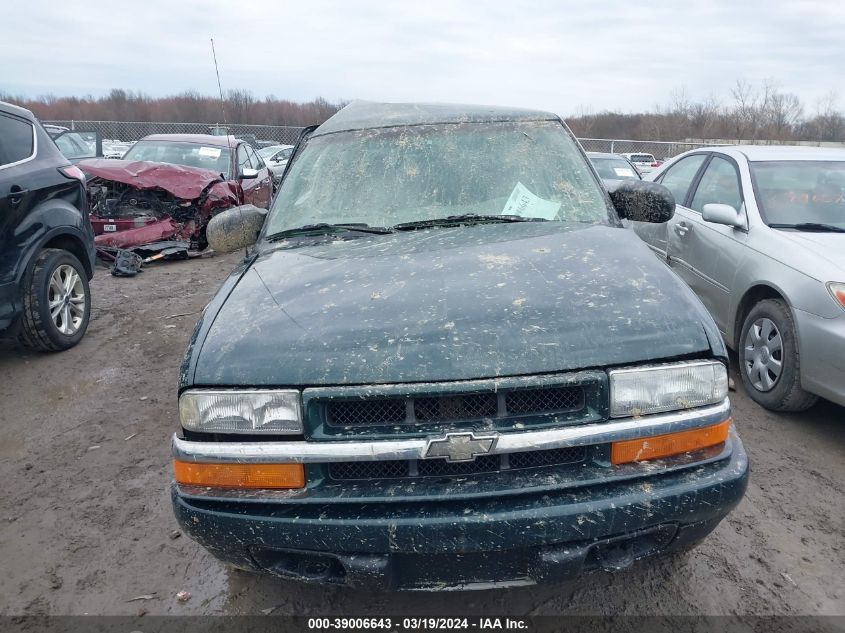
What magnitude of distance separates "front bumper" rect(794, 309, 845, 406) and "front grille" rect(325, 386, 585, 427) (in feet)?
7.30

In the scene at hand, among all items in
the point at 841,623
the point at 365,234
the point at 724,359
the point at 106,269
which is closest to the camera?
the point at 724,359

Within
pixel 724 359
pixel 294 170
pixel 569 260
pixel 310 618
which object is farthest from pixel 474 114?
pixel 310 618

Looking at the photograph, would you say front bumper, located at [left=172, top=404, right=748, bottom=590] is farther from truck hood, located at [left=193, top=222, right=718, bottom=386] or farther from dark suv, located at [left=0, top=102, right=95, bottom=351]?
dark suv, located at [left=0, top=102, right=95, bottom=351]

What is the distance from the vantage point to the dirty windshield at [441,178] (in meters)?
2.94

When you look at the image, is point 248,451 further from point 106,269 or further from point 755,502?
point 106,269

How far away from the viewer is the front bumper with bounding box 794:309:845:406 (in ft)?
10.6

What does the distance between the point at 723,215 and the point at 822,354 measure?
1.23 m

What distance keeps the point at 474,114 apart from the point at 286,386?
2165mm

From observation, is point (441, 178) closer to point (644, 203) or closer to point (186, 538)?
point (644, 203)

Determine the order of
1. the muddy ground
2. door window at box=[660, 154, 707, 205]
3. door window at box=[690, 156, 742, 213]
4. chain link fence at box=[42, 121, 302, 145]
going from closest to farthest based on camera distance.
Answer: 1. the muddy ground
2. door window at box=[690, 156, 742, 213]
3. door window at box=[660, 154, 707, 205]
4. chain link fence at box=[42, 121, 302, 145]

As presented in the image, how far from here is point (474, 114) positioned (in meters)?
3.39

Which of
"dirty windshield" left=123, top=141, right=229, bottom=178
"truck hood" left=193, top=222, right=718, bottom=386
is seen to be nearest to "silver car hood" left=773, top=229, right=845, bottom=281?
"truck hood" left=193, top=222, right=718, bottom=386

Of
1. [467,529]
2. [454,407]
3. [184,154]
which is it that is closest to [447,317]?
[454,407]

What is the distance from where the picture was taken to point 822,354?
3.33m
